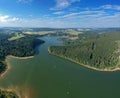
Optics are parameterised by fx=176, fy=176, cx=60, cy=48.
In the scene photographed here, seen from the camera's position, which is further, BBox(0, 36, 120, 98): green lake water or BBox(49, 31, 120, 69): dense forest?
BBox(49, 31, 120, 69): dense forest

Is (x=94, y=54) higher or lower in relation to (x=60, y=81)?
higher

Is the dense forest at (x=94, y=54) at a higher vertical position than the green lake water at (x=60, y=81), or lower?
higher

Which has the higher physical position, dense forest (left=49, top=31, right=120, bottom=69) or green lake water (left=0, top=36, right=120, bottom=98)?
dense forest (left=49, top=31, right=120, bottom=69)

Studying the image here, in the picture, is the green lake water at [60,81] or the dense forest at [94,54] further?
the dense forest at [94,54]

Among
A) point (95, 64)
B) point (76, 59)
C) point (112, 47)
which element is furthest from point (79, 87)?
point (112, 47)

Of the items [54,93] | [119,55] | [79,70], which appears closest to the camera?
[54,93]

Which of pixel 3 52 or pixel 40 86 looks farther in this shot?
pixel 3 52

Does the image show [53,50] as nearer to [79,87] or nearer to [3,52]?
→ [3,52]

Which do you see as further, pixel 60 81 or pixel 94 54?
pixel 94 54
